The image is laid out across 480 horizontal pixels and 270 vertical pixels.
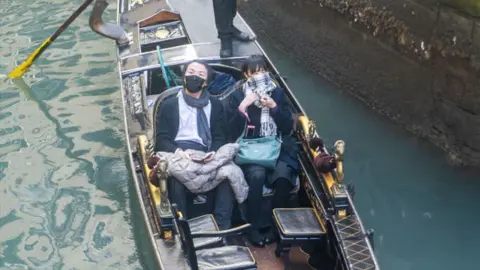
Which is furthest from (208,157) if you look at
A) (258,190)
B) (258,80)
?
(258,80)

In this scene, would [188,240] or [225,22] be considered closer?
[188,240]

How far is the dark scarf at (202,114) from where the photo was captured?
14.9 feet

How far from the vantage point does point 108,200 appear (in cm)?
581

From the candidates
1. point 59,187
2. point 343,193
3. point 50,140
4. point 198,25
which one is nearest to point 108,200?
point 59,187

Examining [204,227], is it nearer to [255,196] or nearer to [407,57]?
[255,196]

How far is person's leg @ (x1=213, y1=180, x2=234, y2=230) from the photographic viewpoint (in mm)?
4344

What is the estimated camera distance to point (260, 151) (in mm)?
4465

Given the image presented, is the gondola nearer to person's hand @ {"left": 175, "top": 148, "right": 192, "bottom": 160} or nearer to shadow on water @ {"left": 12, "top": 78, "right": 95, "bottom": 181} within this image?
person's hand @ {"left": 175, "top": 148, "right": 192, "bottom": 160}

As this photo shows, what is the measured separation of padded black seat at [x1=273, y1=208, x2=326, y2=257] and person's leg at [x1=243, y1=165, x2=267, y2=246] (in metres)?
0.15

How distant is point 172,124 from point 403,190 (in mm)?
2230

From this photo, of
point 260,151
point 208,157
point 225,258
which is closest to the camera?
point 225,258

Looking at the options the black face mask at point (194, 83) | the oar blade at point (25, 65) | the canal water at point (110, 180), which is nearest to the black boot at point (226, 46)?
the black face mask at point (194, 83)

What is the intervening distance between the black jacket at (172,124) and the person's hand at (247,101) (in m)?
0.18

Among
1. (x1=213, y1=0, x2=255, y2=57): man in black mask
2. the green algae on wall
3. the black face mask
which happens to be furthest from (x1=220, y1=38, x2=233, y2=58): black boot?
the green algae on wall
